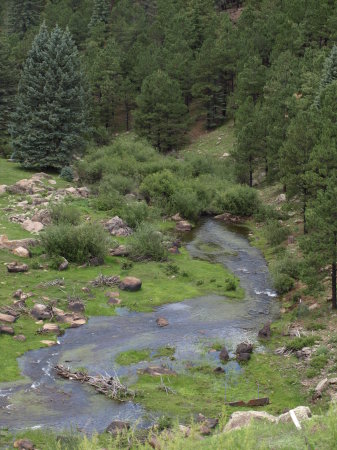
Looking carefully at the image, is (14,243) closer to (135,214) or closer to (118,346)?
(135,214)

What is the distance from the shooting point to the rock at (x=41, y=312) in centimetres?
→ 3005

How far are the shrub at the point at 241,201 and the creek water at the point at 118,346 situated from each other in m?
12.5

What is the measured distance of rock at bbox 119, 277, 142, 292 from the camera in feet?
114

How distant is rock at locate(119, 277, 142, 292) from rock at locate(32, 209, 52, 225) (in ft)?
34.8

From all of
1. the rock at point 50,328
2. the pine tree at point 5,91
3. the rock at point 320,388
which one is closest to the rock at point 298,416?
the rock at point 320,388

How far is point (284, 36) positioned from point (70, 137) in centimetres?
3194

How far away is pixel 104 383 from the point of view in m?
23.7

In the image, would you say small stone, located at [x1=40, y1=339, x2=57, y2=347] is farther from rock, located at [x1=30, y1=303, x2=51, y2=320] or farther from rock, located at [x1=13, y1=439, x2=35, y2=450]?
rock, located at [x1=13, y1=439, x2=35, y2=450]

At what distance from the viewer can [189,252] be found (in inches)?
1720

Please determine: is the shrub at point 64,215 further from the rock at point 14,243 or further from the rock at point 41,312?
the rock at point 41,312

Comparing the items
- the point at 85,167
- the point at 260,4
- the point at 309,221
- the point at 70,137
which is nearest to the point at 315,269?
the point at 309,221

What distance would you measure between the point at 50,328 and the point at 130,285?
6.93m

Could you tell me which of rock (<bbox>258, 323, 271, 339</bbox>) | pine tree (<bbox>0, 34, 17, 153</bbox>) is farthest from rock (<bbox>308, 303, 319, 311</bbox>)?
pine tree (<bbox>0, 34, 17, 153</bbox>)

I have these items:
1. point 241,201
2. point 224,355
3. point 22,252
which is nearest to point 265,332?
point 224,355
